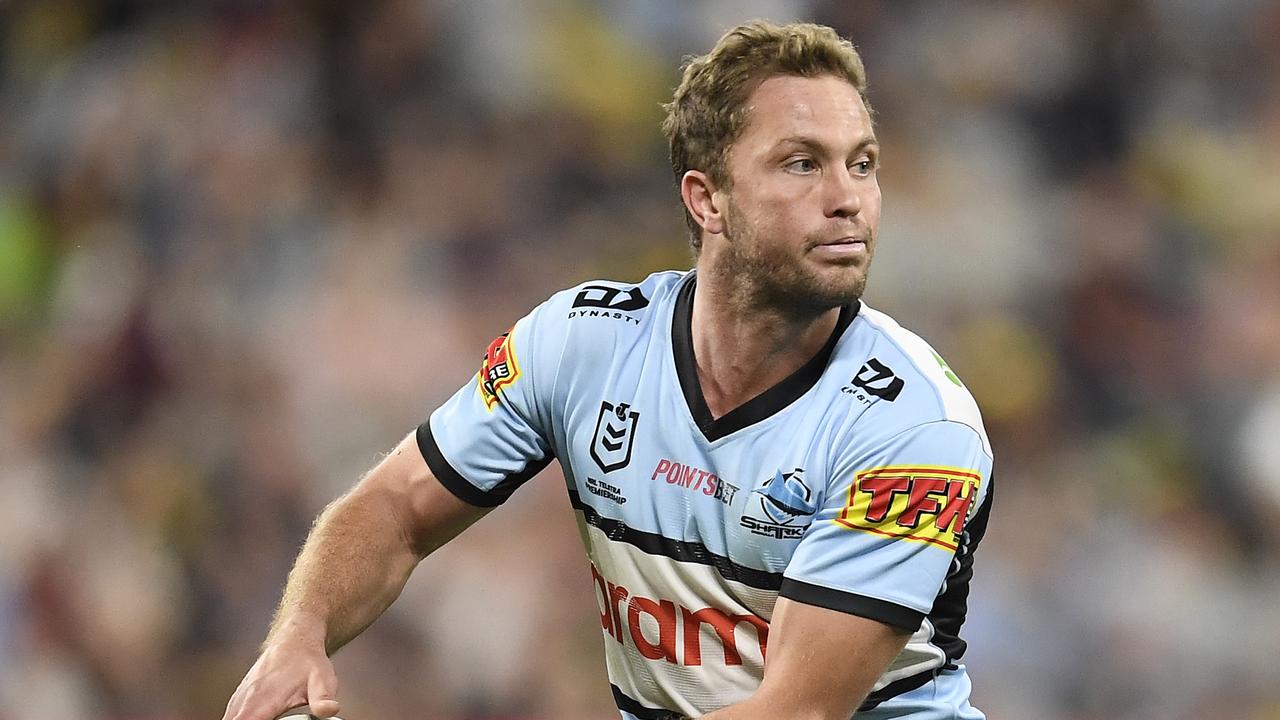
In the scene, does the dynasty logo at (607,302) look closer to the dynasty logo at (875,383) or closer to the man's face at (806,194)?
the man's face at (806,194)

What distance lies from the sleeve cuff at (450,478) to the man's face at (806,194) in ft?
2.60

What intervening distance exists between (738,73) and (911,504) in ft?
3.39

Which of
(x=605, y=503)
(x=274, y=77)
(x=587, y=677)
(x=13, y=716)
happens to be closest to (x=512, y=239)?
(x=274, y=77)

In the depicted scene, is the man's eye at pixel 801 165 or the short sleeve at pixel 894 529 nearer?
the short sleeve at pixel 894 529

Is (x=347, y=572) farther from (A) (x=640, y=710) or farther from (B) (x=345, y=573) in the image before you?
(A) (x=640, y=710)

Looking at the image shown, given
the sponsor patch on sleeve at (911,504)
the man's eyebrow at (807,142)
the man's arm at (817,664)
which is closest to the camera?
the man's arm at (817,664)

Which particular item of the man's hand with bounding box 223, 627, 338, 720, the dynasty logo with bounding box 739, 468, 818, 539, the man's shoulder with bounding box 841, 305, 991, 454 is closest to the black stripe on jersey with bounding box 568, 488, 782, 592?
the dynasty logo with bounding box 739, 468, 818, 539

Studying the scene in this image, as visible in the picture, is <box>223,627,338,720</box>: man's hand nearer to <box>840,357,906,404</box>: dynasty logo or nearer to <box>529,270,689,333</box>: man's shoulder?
<box>529,270,689,333</box>: man's shoulder

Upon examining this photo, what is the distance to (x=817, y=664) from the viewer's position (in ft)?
9.38

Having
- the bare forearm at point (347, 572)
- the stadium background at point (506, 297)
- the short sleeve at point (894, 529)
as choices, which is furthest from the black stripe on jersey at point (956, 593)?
the stadium background at point (506, 297)

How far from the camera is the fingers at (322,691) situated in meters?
3.01

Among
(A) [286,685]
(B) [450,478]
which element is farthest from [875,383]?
(A) [286,685]

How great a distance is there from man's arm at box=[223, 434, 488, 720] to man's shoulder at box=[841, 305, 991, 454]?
3.22 ft

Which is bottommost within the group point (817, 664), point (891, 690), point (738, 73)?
point (891, 690)
